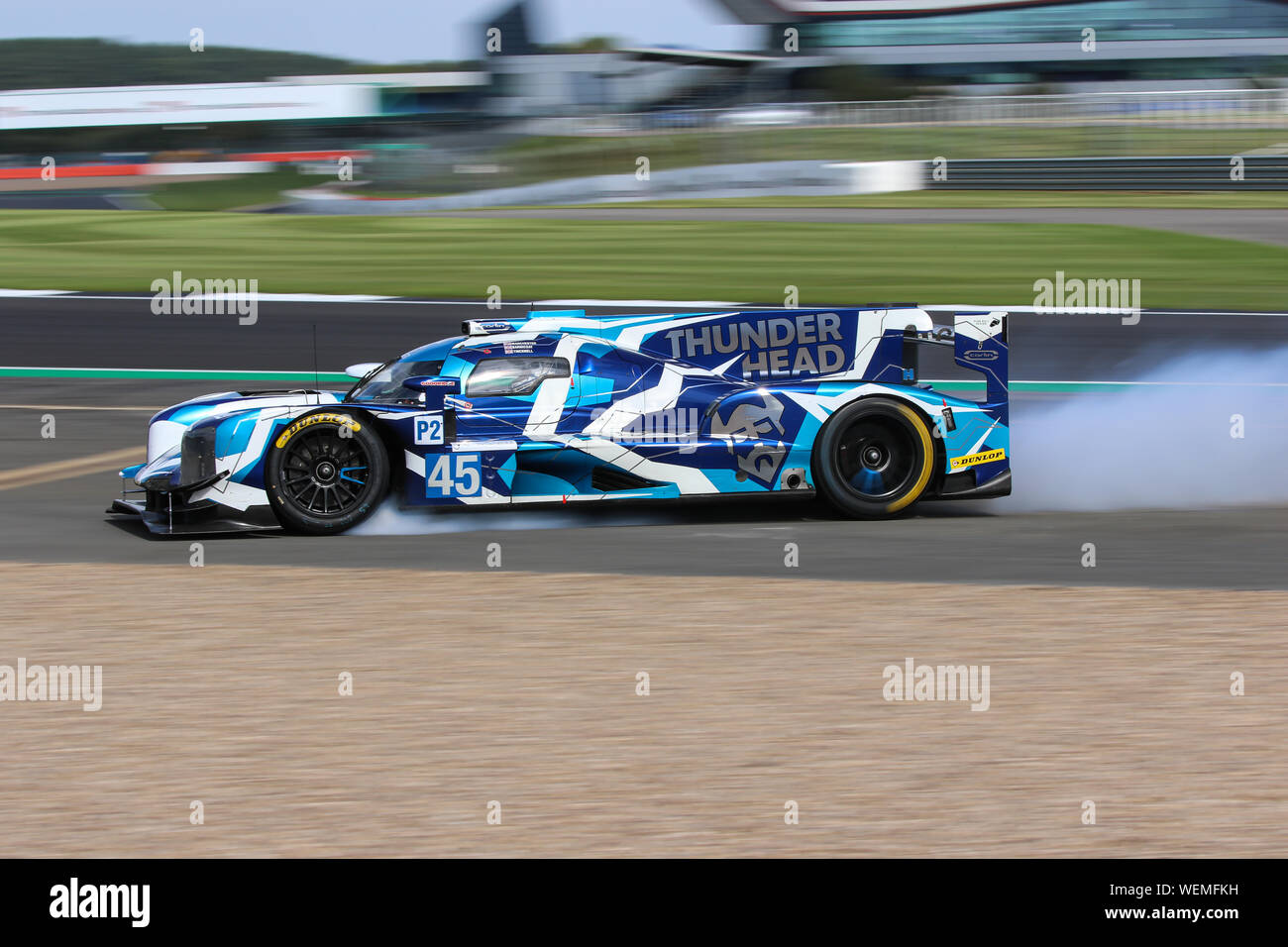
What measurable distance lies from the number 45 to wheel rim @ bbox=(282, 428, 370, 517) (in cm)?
41

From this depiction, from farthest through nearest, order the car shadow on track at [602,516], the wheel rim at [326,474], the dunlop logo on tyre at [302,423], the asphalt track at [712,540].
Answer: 1. the car shadow on track at [602,516]
2. the wheel rim at [326,474]
3. the dunlop logo on tyre at [302,423]
4. the asphalt track at [712,540]

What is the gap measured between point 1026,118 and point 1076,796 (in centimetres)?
5340

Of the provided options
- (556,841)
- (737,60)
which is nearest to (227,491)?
(556,841)

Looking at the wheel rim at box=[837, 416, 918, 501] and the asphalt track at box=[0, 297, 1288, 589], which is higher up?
the wheel rim at box=[837, 416, 918, 501]

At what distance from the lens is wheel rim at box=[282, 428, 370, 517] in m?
9.71

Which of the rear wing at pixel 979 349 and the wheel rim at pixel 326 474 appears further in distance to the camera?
the rear wing at pixel 979 349

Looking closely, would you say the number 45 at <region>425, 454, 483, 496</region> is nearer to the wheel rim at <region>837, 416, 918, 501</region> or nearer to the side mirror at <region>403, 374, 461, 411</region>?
the side mirror at <region>403, 374, 461, 411</region>

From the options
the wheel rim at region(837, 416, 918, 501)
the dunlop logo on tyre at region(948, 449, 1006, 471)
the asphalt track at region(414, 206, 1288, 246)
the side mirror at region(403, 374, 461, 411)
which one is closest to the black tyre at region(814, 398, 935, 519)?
the wheel rim at region(837, 416, 918, 501)

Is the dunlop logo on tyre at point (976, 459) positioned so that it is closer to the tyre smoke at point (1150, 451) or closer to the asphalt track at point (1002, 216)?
the tyre smoke at point (1150, 451)

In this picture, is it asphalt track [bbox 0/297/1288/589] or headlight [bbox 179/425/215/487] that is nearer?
asphalt track [bbox 0/297/1288/589]

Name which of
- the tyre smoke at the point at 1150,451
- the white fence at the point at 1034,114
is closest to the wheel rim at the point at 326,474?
the tyre smoke at the point at 1150,451

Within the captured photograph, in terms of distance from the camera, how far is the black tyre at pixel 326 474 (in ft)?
31.6

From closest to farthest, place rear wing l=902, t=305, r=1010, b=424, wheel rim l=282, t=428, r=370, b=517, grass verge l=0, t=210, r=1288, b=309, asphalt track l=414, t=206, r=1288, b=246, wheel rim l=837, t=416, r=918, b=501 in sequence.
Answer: wheel rim l=282, t=428, r=370, b=517
wheel rim l=837, t=416, r=918, b=501
rear wing l=902, t=305, r=1010, b=424
grass verge l=0, t=210, r=1288, b=309
asphalt track l=414, t=206, r=1288, b=246

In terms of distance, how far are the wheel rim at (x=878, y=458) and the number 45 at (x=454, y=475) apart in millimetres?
2328
